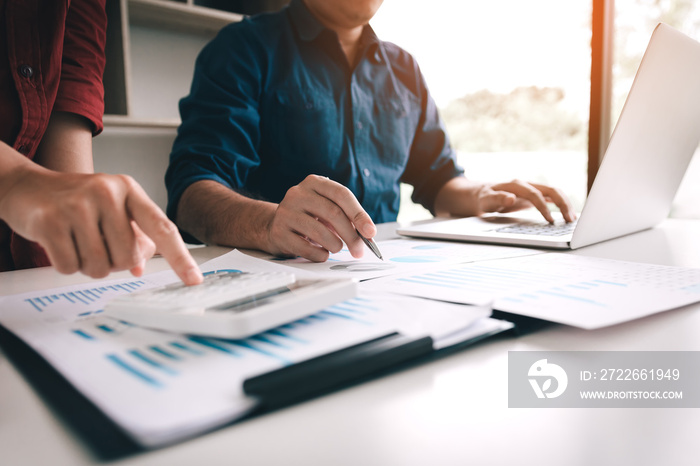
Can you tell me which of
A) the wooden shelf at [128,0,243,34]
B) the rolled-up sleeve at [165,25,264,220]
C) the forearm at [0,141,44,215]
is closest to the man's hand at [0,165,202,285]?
the forearm at [0,141,44,215]

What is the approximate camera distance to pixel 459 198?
1226 mm

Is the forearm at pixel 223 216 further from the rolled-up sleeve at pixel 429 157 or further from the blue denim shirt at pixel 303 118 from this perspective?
the rolled-up sleeve at pixel 429 157

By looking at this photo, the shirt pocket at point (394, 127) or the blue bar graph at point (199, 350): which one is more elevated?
the shirt pocket at point (394, 127)

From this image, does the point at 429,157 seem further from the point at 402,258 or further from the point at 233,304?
the point at 233,304

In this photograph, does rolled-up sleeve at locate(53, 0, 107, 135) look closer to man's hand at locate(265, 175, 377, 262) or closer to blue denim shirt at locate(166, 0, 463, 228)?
blue denim shirt at locate(166, 0, 463, 228)

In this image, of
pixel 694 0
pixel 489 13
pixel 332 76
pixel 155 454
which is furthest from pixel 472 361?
pixel 489 13

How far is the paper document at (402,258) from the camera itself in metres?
0.56

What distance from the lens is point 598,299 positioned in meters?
0.39

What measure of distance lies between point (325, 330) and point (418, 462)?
112 millimetres

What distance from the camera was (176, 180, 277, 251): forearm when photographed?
2.44ft

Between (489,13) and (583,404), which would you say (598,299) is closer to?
(583,404)

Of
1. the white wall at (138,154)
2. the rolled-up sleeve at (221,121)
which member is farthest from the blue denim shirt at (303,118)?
the white wall at (138,154)

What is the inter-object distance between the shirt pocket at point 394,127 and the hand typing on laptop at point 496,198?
0.16 meters

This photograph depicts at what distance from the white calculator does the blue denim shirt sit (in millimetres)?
→ 654
